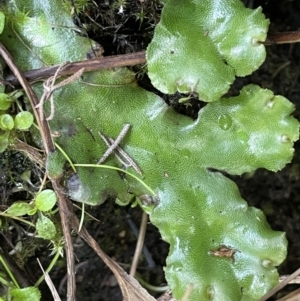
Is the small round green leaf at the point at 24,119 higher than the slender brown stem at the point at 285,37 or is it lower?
lower

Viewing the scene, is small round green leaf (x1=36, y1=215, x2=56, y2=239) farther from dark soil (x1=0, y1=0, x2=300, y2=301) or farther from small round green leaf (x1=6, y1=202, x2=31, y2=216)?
dark soil (x1=0, y1=0, x2=300, y2=301)

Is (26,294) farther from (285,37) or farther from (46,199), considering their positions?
(285,37)

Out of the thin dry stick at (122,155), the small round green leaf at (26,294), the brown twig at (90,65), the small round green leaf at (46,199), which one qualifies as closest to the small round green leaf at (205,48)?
the brown twig at (90,65)

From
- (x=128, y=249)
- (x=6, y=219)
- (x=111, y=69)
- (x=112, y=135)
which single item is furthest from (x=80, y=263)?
(x=111, y=69)

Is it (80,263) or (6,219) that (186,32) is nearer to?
(6,219)

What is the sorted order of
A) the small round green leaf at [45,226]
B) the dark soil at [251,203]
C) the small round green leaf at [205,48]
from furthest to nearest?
1. the dark soil at [251,203]
2. the small round green leaf at [45,226]
3. the small round green leaf at [205,48]

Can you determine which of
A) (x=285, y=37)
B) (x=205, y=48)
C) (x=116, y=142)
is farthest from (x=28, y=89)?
(x=285, y=37)

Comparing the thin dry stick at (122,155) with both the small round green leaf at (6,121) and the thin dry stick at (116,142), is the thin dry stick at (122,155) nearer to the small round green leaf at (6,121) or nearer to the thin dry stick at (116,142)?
the thin dry stick at (116,142)
